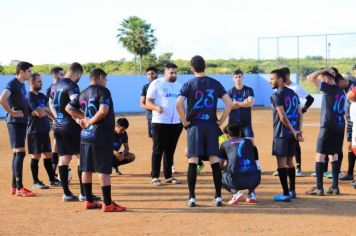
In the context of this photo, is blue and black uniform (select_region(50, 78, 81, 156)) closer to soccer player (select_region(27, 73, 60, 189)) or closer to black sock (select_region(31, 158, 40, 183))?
soccer player (select_region(27, 73, 60, 189))

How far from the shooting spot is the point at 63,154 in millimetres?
9109

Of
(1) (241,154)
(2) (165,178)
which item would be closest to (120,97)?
(2) (165,178)

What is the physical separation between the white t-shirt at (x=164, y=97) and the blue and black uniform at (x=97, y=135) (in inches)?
96.3

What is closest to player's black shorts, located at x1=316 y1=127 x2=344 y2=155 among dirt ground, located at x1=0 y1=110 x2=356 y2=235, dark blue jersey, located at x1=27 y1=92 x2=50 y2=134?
dirt ground, located at x1=0 y1=110 x2=356 y2=235

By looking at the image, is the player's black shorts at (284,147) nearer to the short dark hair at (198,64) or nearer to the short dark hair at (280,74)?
the short dark hair at (280,74)

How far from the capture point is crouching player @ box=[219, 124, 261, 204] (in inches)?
338

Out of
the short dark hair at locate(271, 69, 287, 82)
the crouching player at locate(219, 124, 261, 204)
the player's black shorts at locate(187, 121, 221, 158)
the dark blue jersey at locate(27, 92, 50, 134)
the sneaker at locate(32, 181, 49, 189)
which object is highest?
the short dark hair at locate(271, 69, 287, 82)

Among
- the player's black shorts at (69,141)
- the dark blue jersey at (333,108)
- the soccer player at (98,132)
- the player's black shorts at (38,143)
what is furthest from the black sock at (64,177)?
the dark blue jersey at (333,108)

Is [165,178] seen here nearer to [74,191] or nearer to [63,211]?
[74,191]

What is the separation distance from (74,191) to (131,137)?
983 centimetres

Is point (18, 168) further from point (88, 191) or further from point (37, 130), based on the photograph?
point (88, 191)

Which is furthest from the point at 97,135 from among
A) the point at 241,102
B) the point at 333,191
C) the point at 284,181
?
the point at 241,102

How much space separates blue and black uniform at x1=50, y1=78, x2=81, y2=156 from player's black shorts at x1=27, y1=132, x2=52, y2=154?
106 centimetres

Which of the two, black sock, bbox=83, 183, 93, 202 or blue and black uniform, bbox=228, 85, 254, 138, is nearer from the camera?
black sock, bbox=83, 183, 93, 202
